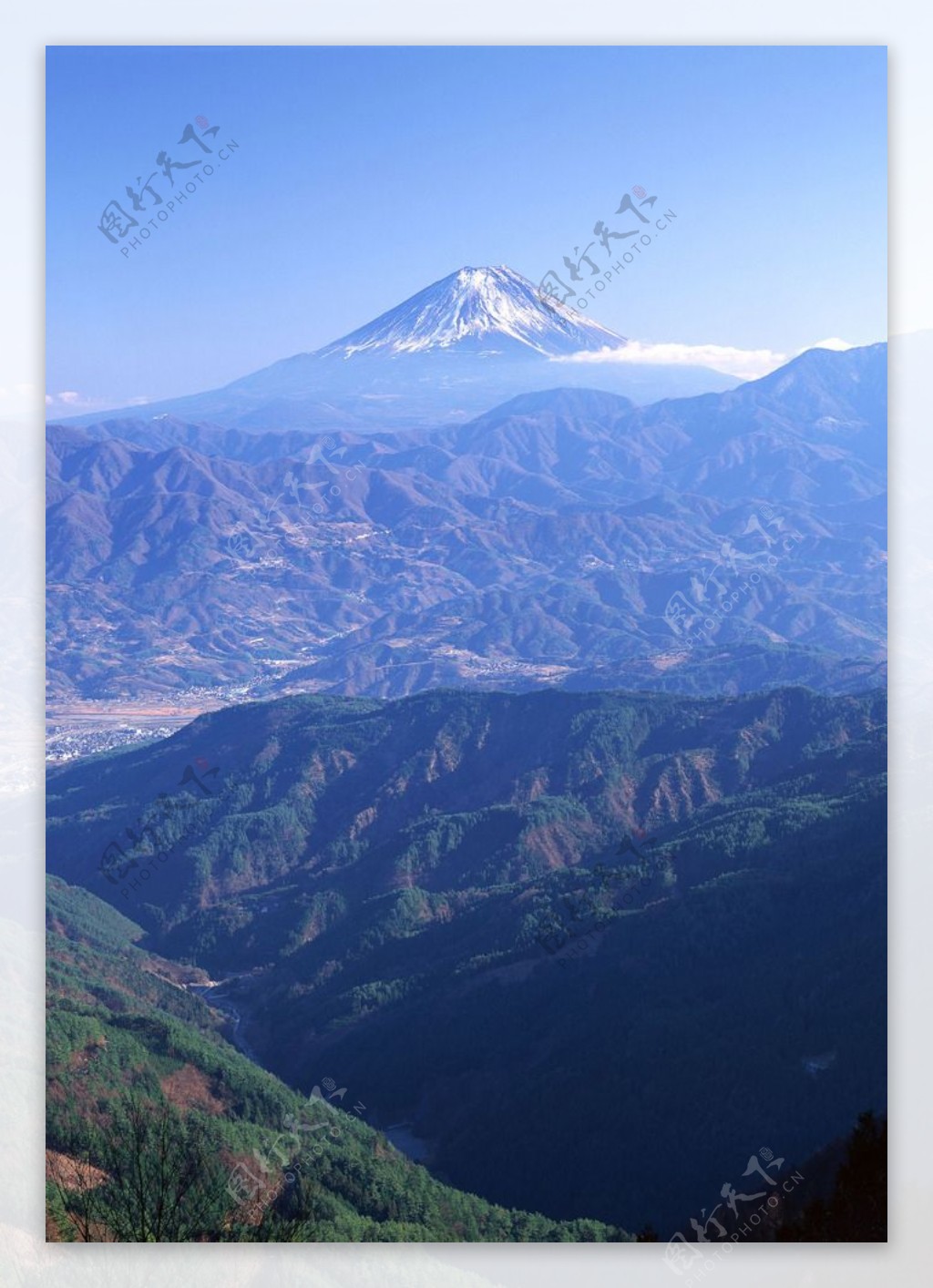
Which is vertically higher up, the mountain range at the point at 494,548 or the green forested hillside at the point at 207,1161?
the mountain range at the point at 494,548

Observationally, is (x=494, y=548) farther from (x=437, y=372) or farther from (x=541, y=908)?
(x=541, y=908)

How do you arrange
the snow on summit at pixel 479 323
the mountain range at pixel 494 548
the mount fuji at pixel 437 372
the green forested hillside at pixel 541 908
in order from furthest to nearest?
the mountain range at pixel 494 548, the mount fuji at pixel 437 372, the snow on summit at pixel 479 323, the green forested hillside at pixel 541 908

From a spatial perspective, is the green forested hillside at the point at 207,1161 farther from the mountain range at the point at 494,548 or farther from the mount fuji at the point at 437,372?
the mountain range at the point at 494,548

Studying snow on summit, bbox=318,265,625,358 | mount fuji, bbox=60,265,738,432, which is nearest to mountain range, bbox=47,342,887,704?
mount fuji, bbox=60,265,738,432

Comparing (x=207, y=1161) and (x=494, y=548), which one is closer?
(x=207, y=1161)

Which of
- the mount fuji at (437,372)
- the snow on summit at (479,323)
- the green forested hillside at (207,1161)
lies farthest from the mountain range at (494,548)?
the green forested hillside at (207,1161)

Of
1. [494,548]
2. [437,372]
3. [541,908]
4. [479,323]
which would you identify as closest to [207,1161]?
[541,908]
